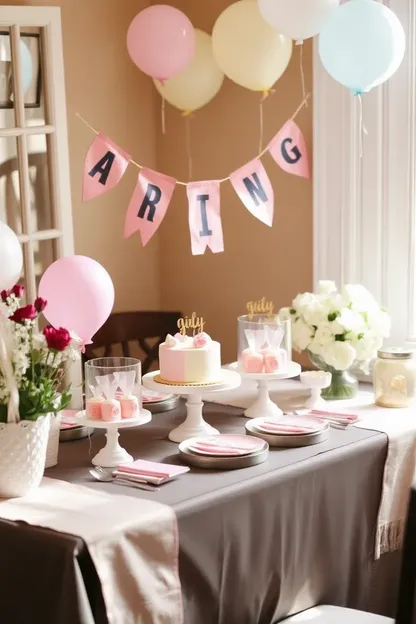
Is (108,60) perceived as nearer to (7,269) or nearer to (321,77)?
(321,77)

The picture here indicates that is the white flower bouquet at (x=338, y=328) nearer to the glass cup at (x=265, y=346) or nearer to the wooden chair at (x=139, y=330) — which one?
the glass cup at (x=265, y=346)

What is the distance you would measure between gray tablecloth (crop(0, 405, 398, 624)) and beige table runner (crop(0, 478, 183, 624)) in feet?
0.13

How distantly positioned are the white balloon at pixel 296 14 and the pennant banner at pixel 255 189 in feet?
1.44

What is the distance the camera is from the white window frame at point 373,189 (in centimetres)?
332

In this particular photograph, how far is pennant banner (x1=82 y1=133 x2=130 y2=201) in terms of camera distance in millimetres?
3084

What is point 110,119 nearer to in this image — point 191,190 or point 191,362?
point 191,190

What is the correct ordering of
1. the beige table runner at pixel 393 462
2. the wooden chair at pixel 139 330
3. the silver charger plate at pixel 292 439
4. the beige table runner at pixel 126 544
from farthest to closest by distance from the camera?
the wooden chair at pixel 139 330
the beige table runner at pixel 393 462
the silver charger plate at pixel 292 439
the beige table runner at pixel 126 544

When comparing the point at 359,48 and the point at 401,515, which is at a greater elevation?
the point at 359,48

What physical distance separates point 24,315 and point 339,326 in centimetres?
111

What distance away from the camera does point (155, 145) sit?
13.4 ft

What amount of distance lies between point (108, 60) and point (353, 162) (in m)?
1.02

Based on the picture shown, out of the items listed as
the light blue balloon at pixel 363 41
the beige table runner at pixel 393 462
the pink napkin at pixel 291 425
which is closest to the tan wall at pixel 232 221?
the light blue balloon at pixel 363 41

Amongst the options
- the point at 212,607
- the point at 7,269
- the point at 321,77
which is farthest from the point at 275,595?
the point at 321,77

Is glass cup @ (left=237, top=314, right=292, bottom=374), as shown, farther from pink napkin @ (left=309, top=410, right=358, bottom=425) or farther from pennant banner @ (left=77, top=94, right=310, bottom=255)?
pennant banner @ (left=77, top=94, right=310, bottom=255)
